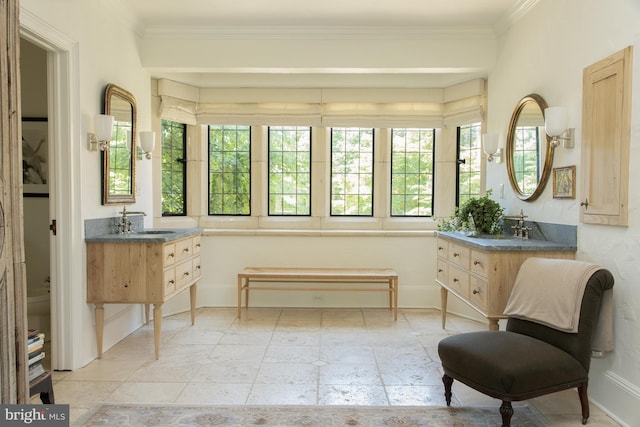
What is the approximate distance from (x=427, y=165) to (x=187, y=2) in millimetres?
3114

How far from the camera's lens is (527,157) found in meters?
3.61

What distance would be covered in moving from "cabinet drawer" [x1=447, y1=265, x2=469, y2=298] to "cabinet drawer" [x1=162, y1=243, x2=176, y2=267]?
2.32m

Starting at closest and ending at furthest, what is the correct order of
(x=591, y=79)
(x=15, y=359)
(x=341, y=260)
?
1. (x=15, y=359)
2. (x=591, y=79)
3. (x=341, y=260)

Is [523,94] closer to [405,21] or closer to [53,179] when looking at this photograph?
[405,21]

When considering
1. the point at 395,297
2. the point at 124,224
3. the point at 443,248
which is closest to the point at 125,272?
the point at 124,224

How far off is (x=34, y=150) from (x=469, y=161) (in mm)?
4450

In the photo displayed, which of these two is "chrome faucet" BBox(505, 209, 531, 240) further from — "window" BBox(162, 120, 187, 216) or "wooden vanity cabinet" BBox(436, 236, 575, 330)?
"window" BBox(162, 120, 187, 216)

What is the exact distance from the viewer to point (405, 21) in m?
4.06

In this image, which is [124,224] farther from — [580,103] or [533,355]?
[580,103]

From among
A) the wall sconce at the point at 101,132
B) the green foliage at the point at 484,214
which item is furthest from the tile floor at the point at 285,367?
the wall sconce at the point at 101,132

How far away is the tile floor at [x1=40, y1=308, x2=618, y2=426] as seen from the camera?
9.05 ft

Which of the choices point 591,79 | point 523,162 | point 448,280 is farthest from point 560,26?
point 448,280

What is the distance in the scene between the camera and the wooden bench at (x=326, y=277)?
4613 mm

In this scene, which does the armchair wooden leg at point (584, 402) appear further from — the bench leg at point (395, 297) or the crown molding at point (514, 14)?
the crown molding at point (514, 14)
